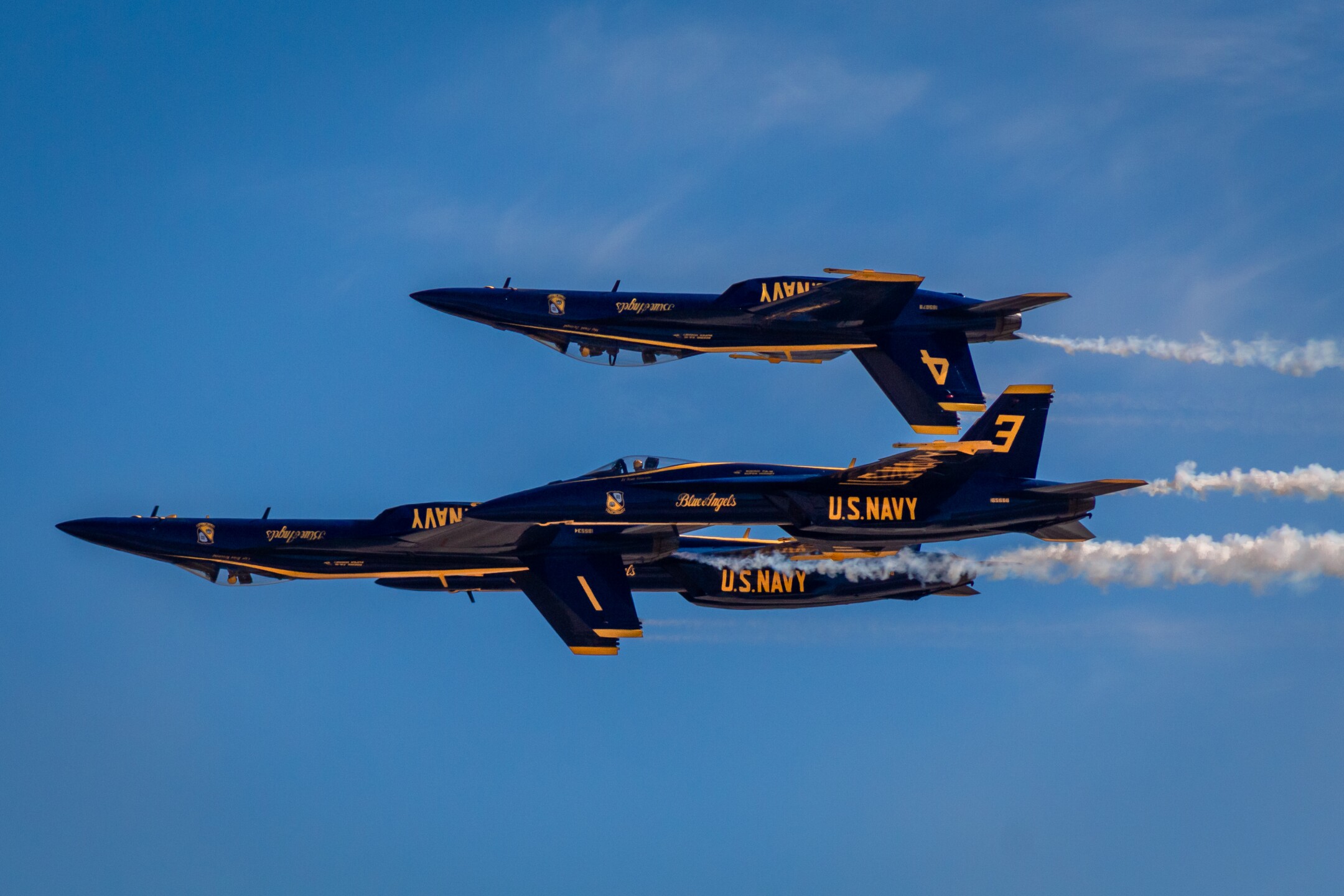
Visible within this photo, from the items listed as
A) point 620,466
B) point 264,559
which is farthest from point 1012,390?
point 264,559

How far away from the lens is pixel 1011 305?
168ft

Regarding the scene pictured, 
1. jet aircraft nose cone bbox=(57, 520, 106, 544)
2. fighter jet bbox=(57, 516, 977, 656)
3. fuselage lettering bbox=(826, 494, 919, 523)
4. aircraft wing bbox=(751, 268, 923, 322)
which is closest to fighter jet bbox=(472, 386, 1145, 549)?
fuselage lettering bbox=(826, 494, 919, 523)

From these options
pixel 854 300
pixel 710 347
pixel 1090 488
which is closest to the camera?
pixel 1090 488

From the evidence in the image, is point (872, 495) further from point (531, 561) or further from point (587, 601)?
point (531, 561)

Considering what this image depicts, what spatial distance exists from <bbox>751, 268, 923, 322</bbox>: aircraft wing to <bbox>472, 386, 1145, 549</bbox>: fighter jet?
463cm

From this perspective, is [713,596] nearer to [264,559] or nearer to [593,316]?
[593,316]

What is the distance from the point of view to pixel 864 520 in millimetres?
46469

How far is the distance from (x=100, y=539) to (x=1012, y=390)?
27.7 meters

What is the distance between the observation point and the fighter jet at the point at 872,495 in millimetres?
46250

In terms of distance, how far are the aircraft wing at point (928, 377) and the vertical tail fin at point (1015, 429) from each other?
260 cm

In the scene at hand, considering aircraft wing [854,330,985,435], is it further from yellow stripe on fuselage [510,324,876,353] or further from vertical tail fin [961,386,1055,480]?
vertical tail fin [961,386,1055,480]

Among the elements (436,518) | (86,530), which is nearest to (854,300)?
(436,518)

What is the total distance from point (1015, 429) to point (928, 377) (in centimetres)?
411

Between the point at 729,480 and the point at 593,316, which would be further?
the point at 593,316
